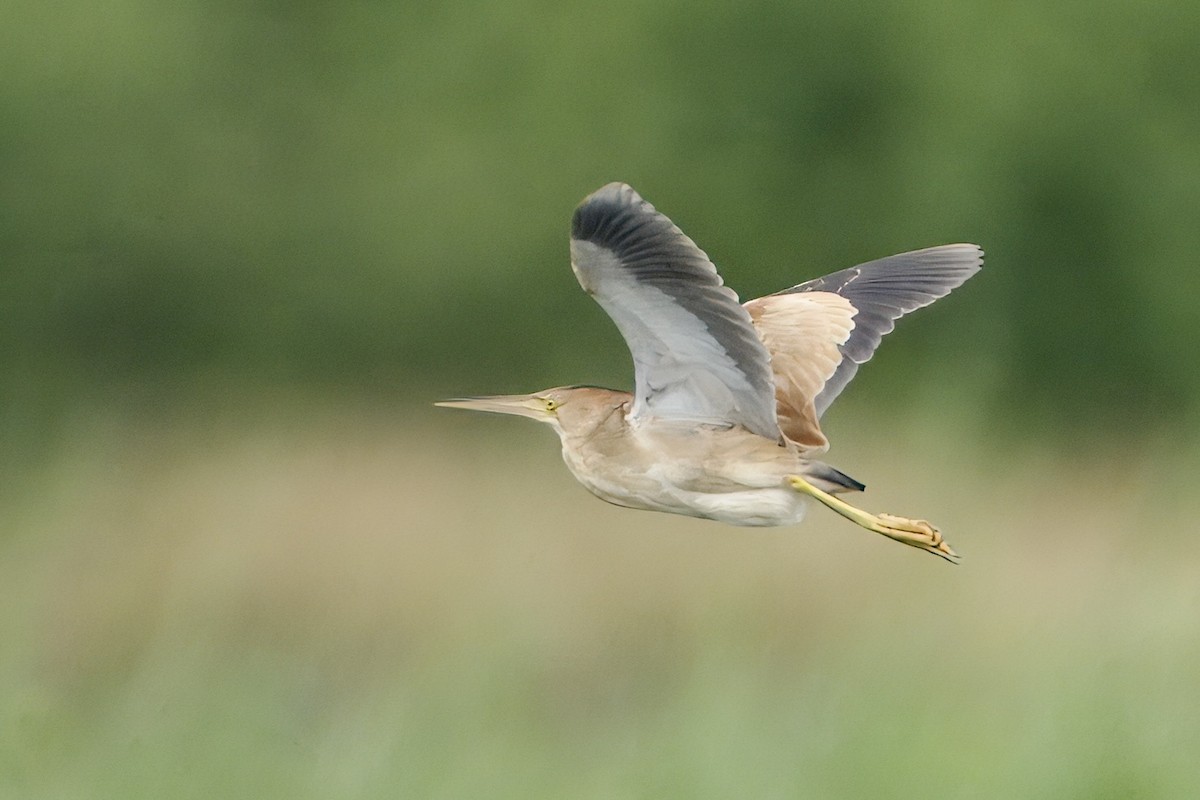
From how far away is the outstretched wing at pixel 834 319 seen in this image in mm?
3980

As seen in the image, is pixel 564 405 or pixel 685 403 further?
pixel 564 405

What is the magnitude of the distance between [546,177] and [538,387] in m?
1.39

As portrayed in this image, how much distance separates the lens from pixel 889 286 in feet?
14.7

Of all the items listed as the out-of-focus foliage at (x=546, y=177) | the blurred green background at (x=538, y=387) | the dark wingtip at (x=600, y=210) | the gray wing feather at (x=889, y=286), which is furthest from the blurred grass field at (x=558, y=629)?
the out-of-focus foliage at (x=546, y=177)

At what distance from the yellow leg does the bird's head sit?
1.28 ft

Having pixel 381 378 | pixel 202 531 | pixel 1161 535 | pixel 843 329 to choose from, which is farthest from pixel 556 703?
pixel 381 378

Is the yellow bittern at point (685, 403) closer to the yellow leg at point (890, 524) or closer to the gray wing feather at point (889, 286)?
the yellow leg at point (890, 524)

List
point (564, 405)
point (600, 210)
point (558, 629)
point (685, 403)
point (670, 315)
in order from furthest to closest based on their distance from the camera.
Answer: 1. point (558, 629)
2. point (564, 405)
3. point (685, 403)
4. point (670, 315)
5. point (600, 210)

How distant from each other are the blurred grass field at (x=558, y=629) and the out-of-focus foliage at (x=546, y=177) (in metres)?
3.27

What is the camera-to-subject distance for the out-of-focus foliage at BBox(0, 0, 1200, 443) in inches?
494

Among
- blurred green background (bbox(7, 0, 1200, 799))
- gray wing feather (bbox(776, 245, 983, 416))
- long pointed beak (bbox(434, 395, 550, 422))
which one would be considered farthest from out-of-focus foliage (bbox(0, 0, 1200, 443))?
long pointed beak (bbox(434, 395, 550, 422))

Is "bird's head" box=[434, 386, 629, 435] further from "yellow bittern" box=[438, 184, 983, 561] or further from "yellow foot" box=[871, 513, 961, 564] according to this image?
"yellow foot" box=[871, 513, 961, 564]

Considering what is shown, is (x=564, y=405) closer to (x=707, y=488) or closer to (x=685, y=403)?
(x=685, y=403)

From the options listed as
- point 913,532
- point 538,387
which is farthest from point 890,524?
point 538,387
